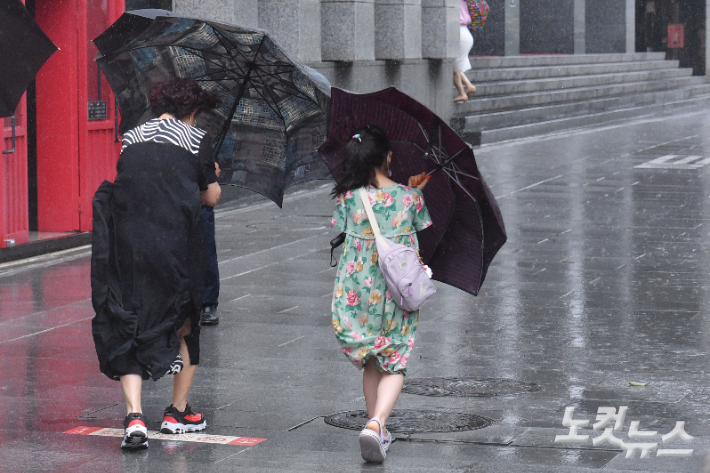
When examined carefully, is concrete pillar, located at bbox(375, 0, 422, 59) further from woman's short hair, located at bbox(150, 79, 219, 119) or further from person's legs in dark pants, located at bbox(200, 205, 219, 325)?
woman's short hair, located at bbox(150, 79, 219, 119)

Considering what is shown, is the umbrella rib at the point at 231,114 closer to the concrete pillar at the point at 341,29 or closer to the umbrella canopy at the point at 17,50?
the umbrella canopy at the point at 17,50

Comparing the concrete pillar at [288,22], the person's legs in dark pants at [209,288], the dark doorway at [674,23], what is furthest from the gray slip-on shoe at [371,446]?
the dark doorway at [674,23]

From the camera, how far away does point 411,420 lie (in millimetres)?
6012

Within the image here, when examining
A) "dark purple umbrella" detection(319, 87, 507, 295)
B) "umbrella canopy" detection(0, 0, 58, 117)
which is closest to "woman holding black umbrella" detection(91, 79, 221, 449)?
"umbrella canopy" detection(0, 0, 58, 117)

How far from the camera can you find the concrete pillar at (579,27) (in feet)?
115

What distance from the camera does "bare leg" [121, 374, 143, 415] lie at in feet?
18.2

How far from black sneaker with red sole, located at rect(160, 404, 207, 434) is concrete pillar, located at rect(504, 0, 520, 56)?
26.0m

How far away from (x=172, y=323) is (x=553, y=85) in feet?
73.6

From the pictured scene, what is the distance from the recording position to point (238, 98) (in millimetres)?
6840

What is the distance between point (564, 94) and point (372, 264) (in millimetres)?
21939

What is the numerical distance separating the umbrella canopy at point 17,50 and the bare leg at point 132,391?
4.18 ft

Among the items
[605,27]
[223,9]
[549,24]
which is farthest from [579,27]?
[223,9]

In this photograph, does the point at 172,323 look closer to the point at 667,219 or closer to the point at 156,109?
the point at 156,109

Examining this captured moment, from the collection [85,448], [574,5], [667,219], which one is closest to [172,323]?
[85,448]
